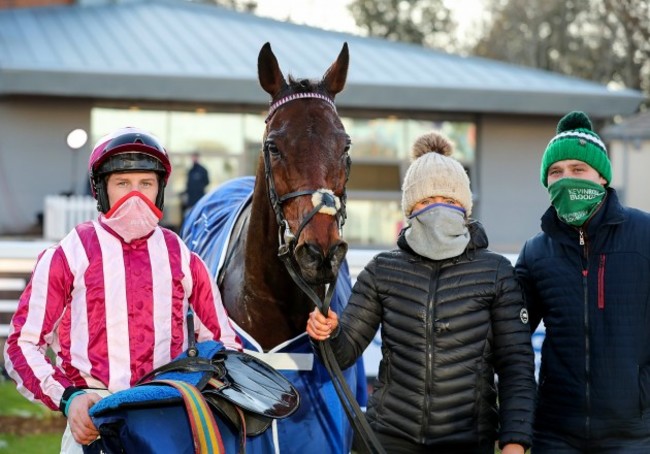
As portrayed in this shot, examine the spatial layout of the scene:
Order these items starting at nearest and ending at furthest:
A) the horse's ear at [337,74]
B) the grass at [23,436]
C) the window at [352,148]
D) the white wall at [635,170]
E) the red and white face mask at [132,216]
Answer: the red and white face mask at [132,216]
the horse's ear at [337,74]
the grass at [23,436]
the window at [352,148]
the white wall at [635,170]

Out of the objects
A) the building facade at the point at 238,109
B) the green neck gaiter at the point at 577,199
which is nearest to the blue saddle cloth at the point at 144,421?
the green neck gaiter at the point at 577,199

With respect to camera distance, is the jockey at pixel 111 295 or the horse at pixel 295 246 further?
the horse at pixel 295 246

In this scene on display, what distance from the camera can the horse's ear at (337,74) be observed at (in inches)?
151

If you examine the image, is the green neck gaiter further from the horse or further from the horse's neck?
the horse's neck

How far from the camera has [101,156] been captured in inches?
117

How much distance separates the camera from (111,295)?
9.66 ft

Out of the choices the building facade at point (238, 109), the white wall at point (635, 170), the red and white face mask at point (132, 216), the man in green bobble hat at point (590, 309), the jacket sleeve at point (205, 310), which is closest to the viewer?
the red and white face mask at point (132, 216)

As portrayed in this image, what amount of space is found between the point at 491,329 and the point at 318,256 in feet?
2.04

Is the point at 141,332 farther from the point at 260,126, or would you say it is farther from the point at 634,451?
the point at 260,126

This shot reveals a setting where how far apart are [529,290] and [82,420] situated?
1.68 metres

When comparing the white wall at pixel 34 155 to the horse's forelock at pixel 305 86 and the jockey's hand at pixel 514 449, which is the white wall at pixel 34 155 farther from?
the jockey's hand at pixel 514 449

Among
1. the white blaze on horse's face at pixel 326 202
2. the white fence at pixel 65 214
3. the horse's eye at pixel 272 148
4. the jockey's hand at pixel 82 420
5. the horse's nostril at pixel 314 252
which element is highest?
the white fence at pixel 65 214

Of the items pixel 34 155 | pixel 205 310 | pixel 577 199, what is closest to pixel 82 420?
pixel 205 310

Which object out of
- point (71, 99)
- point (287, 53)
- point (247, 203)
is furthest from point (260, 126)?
point (247, 203)
